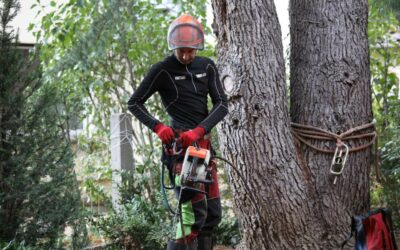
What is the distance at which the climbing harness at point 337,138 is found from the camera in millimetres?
4707

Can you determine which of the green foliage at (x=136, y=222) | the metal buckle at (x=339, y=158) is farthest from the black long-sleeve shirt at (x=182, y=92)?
the green foliage at (x=136, y=222)

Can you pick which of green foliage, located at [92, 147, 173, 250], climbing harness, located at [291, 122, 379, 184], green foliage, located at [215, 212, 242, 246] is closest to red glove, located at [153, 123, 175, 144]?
climbing harness, located at [291, 122, 379, 184]

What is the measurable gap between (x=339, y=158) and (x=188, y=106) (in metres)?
1.41

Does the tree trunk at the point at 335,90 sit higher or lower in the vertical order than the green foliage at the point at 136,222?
higher

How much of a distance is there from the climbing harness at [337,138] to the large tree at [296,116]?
2 centimetres

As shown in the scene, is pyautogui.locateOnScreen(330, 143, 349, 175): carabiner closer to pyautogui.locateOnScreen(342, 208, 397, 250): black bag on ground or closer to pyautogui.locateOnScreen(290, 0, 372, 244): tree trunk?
pyautogui.locateOnScreen(290, 0, 372, 244): tree trunk

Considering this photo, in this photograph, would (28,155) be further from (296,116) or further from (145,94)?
(296,116)

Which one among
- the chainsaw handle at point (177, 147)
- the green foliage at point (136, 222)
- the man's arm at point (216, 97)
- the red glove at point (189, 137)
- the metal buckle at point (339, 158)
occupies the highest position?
the man's arm at point (216, 97)

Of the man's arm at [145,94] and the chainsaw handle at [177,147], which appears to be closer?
the chainsaw handle at [177,147]

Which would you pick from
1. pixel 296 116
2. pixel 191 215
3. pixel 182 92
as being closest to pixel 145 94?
pixel 182 92

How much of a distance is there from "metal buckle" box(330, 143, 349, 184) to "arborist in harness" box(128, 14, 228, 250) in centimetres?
109

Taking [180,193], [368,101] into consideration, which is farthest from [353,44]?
[180,193]

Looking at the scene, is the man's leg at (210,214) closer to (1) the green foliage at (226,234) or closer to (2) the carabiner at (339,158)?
(2) the carabiner at (339,158)

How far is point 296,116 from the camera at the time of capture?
4.93 meters
